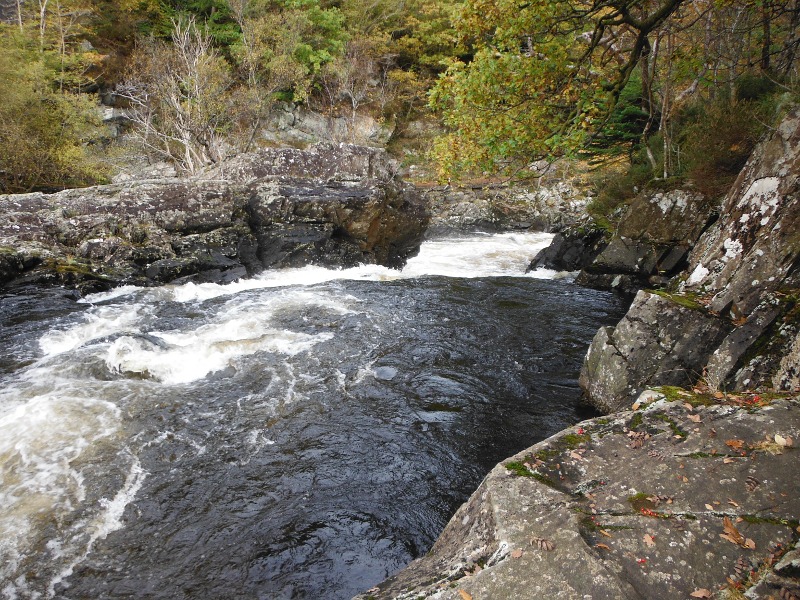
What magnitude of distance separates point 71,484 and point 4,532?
2.41ft

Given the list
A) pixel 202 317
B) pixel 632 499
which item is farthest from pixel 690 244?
pixel 202 317

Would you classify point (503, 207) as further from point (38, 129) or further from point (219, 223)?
point (38, 129)

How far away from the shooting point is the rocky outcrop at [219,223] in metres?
12.6

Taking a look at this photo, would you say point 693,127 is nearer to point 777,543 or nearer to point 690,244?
point 690,244

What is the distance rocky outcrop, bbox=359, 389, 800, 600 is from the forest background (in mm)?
5259

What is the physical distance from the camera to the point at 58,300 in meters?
11.2

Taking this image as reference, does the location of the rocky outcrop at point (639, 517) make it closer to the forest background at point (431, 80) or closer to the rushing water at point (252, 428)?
the rushing water at point (252, 428)

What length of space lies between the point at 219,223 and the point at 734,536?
1410 cm

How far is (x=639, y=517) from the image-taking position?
3070 mm

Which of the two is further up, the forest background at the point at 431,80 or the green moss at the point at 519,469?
the forest background at the point at 431,80

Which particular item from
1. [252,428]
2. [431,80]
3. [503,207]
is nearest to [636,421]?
[252,428]

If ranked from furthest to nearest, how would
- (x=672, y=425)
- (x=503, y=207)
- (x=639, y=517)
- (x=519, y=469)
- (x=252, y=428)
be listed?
(x=503, y=207) < (x=252, y=428) < (x=672, y=425) < (x=519, y=469) < (x=639, y=517)

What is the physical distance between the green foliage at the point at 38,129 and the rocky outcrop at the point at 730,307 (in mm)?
22912

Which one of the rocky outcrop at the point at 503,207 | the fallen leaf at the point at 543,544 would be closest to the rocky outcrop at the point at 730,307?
the fallen leaf at the point at 543,544
